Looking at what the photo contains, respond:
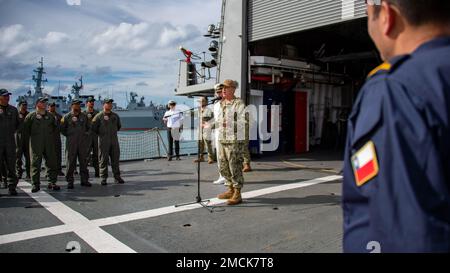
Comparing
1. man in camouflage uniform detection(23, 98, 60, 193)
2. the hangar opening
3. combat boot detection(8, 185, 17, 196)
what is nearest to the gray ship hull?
the hangar opening

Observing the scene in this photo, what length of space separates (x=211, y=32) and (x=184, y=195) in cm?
740

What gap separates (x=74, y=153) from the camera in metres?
6.66

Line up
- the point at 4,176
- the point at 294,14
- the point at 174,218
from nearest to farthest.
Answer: the point at 174,218, the point at 4,176, the point at 294,14

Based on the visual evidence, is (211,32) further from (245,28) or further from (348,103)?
(348,103)

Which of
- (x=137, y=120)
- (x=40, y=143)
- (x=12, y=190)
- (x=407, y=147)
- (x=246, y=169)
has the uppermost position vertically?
(x=137, y=120)

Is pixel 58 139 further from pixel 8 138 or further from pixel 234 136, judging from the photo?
pixel 234 136

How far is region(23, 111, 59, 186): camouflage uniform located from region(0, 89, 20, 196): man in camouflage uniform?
10.4 inches

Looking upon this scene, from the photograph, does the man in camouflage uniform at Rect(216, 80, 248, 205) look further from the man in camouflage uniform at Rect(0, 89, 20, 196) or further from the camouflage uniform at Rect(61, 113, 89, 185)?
the man in camouflage uniform at Rect(0, 89, 20, 196)

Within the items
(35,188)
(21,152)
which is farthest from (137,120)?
(35,188)

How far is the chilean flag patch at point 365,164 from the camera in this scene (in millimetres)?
927

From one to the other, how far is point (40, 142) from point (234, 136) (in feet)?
13.3

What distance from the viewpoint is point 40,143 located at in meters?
6.20

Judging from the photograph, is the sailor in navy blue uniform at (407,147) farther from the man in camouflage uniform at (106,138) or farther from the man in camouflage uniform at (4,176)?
the man in camouflage uniform at (4,176)
